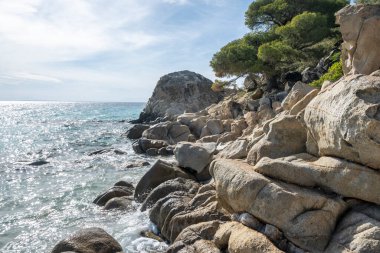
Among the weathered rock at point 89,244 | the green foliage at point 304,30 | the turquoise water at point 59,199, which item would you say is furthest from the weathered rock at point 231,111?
the weathered rock at point 89,244

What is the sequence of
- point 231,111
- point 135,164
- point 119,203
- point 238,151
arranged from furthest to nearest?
point 231,111, point 135,164, point 119,203, point 238,151

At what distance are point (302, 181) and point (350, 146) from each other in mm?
1483

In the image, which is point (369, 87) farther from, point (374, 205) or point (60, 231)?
point (60, 231)

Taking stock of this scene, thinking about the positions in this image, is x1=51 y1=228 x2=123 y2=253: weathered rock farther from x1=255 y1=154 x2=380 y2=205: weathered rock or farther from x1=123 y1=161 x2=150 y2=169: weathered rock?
x1=123 y1=161 x2=150 y2=169: weathered rock

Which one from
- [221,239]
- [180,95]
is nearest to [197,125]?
[221,239]

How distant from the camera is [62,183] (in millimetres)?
24094

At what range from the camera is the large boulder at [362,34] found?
40.0ft

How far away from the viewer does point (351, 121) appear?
8578 millimetres

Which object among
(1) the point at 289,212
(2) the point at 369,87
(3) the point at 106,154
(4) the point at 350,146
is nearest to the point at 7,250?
(1) the point at 289,212

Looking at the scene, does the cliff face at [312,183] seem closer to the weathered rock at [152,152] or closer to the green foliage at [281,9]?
the weathered rock at [152,152]

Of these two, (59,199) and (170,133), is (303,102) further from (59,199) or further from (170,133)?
(170,133)

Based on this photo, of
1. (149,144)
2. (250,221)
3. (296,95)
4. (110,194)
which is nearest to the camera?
(250,221)

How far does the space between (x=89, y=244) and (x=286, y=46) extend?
26337 mm

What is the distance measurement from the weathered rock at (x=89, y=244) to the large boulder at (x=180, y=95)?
173ft
